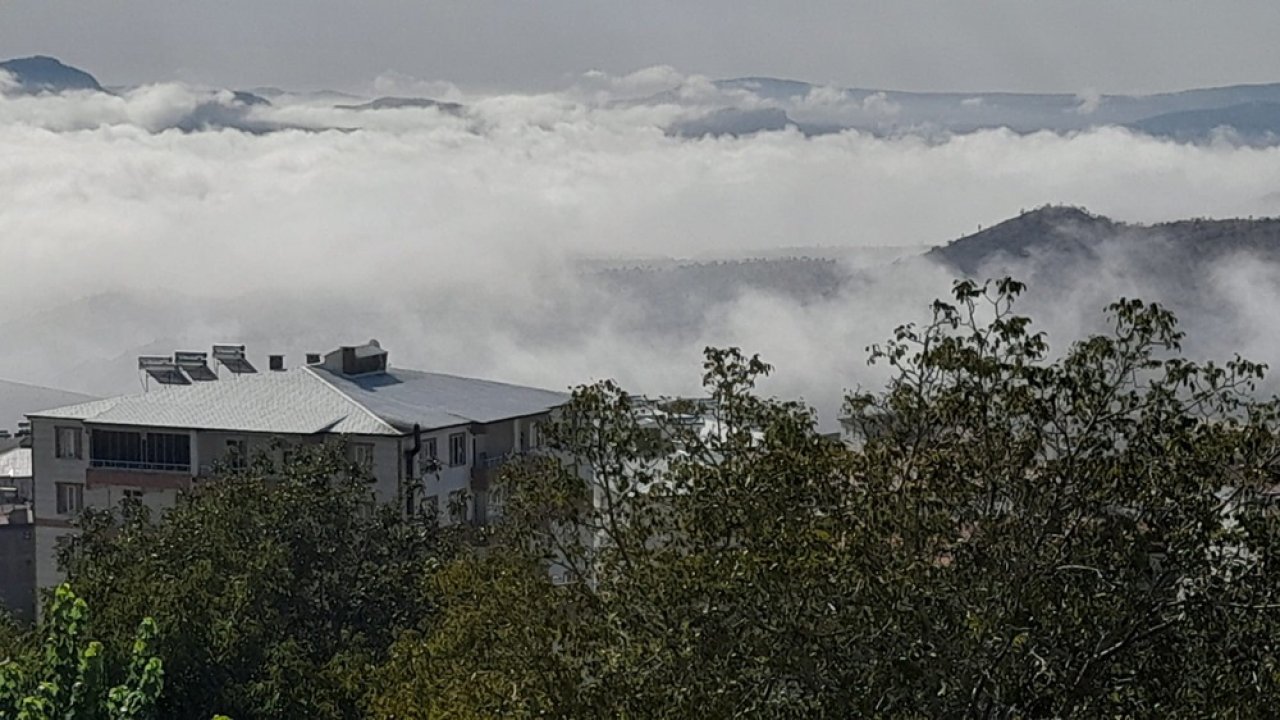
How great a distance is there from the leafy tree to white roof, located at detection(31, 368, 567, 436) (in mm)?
19026

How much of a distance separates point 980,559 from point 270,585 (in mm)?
22134

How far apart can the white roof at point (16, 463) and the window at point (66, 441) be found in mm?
20895

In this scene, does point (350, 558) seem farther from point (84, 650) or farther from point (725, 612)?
point (725, 612)

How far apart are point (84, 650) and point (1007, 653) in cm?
1291

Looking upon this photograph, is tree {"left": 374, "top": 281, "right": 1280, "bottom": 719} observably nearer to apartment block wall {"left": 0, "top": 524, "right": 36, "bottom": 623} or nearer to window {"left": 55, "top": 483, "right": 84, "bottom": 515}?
window {"left": 55, "top": 483, "right": 84, "bottom": 515}

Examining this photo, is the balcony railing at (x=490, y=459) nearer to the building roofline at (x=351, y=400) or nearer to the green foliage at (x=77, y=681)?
the building roofline at (x=351, y=400)

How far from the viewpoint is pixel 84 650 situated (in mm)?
26406

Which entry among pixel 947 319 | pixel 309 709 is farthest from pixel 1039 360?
pixel 309 709

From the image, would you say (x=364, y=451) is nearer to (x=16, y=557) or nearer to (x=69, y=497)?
(x=69, y=497)

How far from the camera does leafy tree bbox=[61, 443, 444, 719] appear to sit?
36156mm

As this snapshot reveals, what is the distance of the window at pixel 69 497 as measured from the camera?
231 feet

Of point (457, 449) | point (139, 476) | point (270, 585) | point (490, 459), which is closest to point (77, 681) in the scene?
point (270, 585)

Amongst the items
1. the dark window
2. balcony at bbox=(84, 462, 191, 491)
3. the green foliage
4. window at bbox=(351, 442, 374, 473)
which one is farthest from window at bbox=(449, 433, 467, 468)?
the green foliage

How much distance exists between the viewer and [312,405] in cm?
6912
